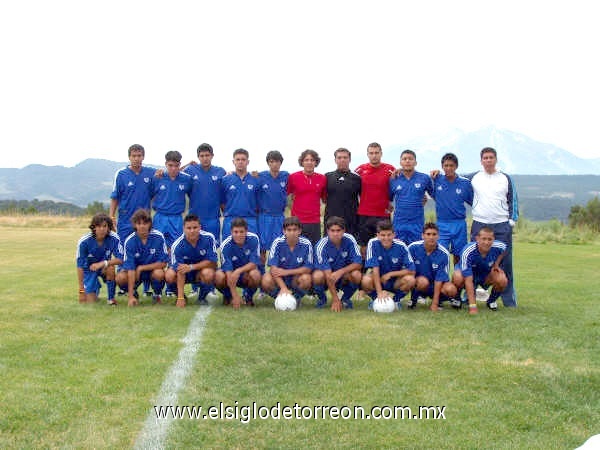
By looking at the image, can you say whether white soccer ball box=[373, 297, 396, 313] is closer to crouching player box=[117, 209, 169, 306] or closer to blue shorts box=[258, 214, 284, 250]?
blue shorts box=[258, 214, 284, 250]

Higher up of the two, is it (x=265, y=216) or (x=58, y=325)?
(x=265, y=216)

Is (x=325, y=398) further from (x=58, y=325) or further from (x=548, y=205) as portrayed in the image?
(x=548, y=205)

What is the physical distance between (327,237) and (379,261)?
692 millimetres

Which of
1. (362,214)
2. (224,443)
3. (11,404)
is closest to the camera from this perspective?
(224,443)

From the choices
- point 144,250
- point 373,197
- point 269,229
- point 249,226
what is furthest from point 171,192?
point 373,197

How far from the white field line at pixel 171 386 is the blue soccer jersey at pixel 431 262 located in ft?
8.70

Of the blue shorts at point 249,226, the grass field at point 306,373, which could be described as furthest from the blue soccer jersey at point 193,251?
the blue shorts at point 249,226

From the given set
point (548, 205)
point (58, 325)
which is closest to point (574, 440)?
point (58, 325)

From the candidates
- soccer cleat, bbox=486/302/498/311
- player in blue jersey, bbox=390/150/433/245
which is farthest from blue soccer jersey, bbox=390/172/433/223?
soccer cleat, bbox=486/302/498/311

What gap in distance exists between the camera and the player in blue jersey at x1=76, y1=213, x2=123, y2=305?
7.56m

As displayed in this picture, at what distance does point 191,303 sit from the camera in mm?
7633

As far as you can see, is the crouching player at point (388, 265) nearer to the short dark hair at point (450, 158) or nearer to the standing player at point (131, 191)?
the short dark hair at point (450, 158)

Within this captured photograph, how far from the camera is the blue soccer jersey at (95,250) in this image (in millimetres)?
7617

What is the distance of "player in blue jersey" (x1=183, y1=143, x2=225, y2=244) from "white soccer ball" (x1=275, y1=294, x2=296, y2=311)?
180 cm
